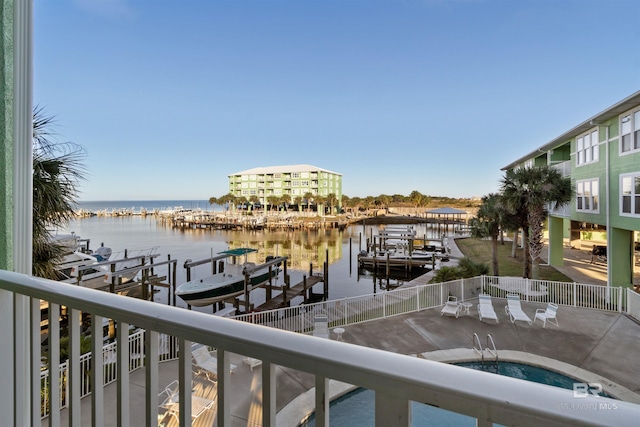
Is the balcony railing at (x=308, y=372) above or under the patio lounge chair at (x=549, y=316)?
above

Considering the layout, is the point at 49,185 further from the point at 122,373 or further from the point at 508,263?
the point at 508,263

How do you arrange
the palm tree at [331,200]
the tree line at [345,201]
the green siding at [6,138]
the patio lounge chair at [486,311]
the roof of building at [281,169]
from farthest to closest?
the roof of building at [281,169]
the palm tree at [331,200]
the tree line at [345,201]
the patio lounge chair at [486,311]
the green siding at [6,138]

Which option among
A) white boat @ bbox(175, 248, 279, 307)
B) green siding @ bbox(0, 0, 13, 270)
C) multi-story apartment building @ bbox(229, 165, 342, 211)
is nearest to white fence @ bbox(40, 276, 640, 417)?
white boat @ bbox(175, 248, 279, 307)

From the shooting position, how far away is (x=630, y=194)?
9.16 m

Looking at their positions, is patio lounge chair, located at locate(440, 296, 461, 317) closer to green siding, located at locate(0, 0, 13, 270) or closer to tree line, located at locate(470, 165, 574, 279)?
tree line, located at locate(470, 165, 574, 279)

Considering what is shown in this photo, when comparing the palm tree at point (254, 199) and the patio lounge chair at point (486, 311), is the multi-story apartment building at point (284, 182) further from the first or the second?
the patio lounge chair at point (486, 311)

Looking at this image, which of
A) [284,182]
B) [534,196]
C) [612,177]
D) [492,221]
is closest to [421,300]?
[534,196]

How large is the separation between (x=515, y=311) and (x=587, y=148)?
754 centimetres

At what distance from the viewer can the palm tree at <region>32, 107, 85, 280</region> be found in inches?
166

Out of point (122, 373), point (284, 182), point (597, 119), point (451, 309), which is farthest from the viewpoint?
point (284, 182)

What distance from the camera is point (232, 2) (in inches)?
353

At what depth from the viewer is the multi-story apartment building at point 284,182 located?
64.1m

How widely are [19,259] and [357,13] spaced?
9296 mm

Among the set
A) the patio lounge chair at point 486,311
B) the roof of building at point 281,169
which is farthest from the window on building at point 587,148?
the roof of building at point 281,169
